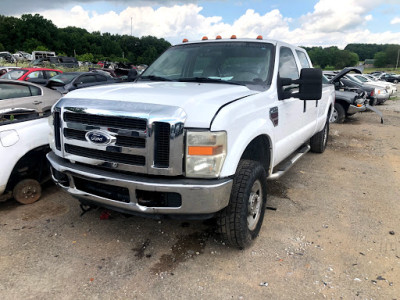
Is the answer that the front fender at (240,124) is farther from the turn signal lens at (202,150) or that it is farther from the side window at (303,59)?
the side window at (303,59)

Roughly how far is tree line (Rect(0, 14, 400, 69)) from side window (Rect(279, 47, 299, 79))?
58.5 meters

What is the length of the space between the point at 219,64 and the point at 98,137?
70.4 inches

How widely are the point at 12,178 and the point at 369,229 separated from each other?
420 centimetres

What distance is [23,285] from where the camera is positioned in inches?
99.7

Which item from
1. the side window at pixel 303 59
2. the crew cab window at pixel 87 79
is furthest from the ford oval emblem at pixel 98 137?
the crew cab window at pixel 87 79

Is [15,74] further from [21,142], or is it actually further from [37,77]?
[21,142]

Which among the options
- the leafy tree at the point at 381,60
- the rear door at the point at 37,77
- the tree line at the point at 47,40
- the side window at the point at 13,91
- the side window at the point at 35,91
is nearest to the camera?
the side window at the point at 13,91

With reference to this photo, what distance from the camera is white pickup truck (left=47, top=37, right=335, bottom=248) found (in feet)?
7.82

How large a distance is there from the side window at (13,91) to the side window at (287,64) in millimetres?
3463

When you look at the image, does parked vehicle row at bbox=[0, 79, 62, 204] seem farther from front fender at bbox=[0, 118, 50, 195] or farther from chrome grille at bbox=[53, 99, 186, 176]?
chrome grille at bbox=[53, 99, 186, 176]

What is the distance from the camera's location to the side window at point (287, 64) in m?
3.81

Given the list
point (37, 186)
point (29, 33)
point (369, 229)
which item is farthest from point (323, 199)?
point (29, 33)

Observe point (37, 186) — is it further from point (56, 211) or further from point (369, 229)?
point (369, 229)

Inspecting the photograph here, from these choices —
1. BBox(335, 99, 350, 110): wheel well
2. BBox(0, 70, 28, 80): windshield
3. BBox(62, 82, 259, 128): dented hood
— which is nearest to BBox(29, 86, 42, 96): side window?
BBox(62, 82, 259, 128): dented hood
